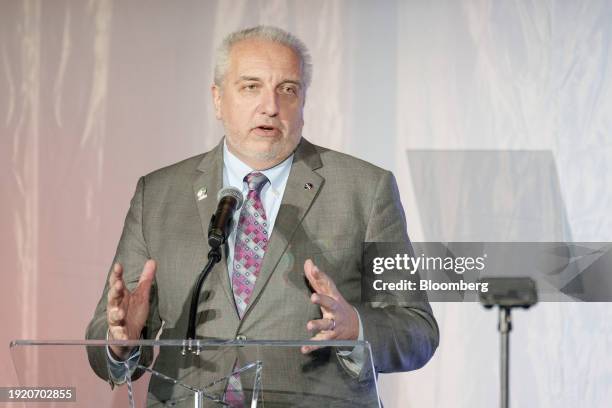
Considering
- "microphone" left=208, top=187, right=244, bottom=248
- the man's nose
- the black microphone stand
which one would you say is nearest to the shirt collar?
the man's nose

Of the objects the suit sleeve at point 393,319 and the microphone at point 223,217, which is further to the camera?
the suit sleeve at point 393,319

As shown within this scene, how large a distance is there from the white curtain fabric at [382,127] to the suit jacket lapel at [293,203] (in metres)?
0.17

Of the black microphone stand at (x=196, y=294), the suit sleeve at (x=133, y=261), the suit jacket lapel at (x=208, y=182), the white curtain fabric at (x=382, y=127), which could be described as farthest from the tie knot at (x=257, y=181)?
the black microphone stand at (x=196, y=294)

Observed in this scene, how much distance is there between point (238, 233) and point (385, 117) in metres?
0.80

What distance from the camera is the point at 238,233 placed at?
132 inches

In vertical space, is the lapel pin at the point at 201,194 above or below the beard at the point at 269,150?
below

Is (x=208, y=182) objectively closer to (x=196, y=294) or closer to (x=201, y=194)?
(x=201, y=194)

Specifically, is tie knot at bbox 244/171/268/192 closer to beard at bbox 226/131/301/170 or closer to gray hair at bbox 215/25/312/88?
beard at bbox 226/131/301/170

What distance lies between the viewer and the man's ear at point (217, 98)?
3725 millimetres

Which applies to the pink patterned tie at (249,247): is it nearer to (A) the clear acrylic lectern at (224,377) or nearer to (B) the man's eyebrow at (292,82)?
(B) the man's eyebrow at (292,82)

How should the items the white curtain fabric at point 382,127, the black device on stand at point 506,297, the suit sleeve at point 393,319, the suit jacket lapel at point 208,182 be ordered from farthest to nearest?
the white curtain fabric at point 382,127 < the suit jacket lapel at point 208,182 < the suit sleeve at point 393,319 < the black device on stand at point 506,297

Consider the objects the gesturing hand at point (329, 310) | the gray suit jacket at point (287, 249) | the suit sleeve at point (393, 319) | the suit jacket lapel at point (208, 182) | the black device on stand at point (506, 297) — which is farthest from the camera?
the suit jacket lapel at point (208, 182)

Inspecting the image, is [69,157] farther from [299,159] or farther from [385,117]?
[385,117]

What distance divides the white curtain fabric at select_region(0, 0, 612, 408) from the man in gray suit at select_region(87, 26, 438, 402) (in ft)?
0.52
